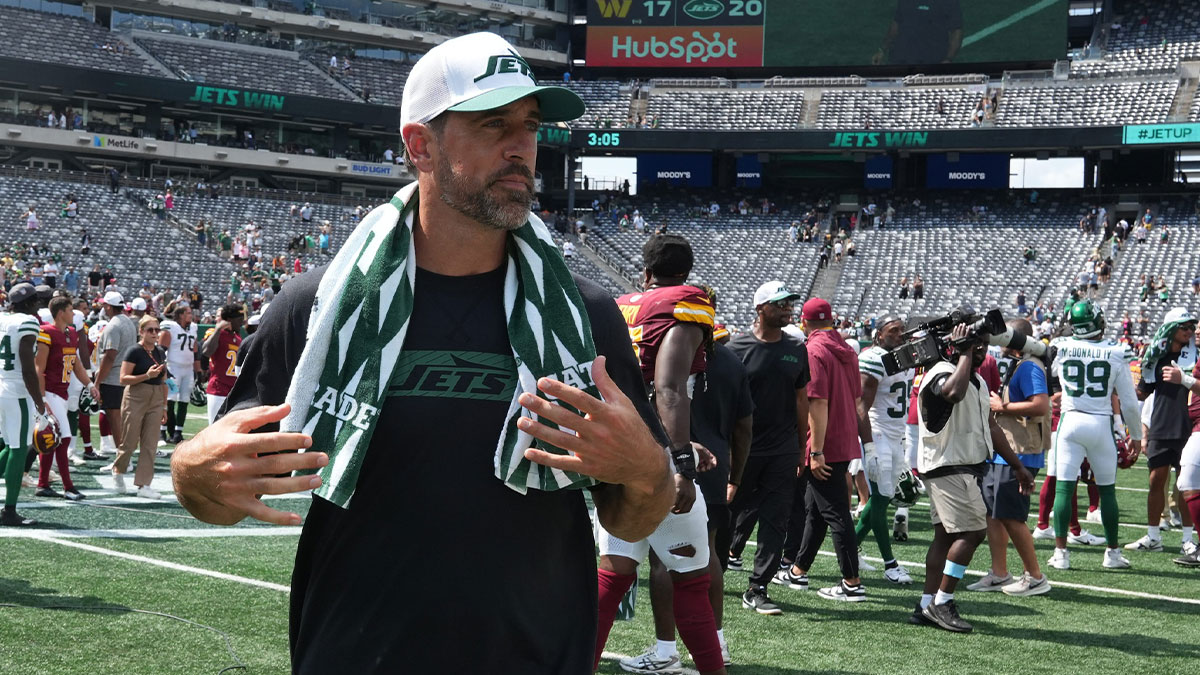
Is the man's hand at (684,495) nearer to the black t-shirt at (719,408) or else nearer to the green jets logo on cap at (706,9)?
the black t-shirt at (719,408)

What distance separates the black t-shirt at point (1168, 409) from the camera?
10312 millimetres

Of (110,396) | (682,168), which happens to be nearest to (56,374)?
(110,396)

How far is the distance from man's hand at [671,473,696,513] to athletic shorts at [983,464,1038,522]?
458 centimetres

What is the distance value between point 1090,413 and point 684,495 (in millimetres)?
6275

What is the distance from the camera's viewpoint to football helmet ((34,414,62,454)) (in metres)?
9.37

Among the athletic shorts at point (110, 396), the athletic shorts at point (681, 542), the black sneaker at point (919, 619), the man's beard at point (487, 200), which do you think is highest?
the man's beard at point (487, 200)

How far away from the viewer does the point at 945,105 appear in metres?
47.7

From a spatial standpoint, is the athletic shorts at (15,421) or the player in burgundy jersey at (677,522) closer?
the player in burgundy jersey at (677,522)

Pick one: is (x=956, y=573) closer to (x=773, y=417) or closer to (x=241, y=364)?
(x=773, y=417)

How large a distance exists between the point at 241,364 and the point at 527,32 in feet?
181

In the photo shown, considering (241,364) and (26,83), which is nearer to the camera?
(241,364)

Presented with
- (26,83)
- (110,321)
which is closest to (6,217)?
(26,83)

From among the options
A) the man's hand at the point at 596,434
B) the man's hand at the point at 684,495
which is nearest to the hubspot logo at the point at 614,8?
the man's hand at the point at 684,495

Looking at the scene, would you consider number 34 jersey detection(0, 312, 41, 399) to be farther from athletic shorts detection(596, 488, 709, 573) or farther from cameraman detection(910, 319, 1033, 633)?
cameraman detection(910, 319, 1033, 633)
